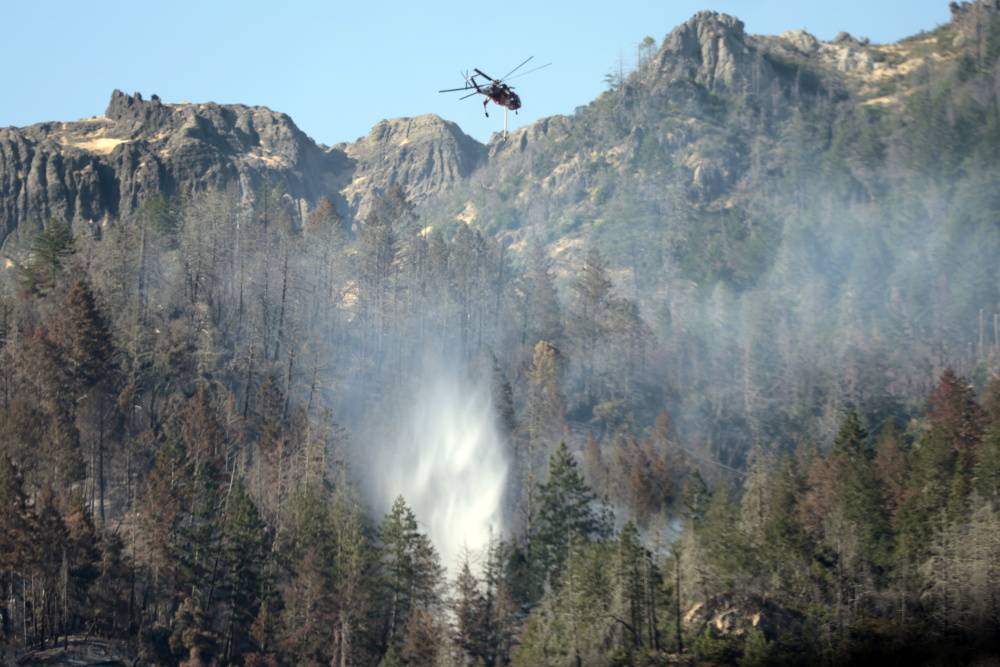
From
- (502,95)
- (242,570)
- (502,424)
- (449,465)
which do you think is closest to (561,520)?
(242,570)

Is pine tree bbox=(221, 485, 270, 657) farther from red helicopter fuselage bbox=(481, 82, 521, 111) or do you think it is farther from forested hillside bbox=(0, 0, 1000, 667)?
red helicopter fuselage bbox=(481, 82, 521, 111)

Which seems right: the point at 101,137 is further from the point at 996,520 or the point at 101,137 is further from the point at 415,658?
the point at 996,520

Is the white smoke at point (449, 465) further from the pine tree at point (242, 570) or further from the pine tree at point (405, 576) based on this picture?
the pine tree at point (242, 570)

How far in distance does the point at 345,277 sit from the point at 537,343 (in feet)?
74.5

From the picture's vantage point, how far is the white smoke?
107 meters

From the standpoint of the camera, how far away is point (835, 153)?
19600 cm

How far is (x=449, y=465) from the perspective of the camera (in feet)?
378

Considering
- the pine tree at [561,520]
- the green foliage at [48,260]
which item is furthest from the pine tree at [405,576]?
the green foliage at [48,260]

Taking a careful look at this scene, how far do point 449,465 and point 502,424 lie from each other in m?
6.12

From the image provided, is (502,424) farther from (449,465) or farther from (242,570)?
(242,570)

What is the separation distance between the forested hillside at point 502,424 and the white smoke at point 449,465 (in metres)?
0.33

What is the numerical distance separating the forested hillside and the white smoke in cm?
33

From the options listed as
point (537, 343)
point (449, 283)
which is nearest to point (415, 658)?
point (537, 343)

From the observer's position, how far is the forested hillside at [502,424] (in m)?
77.4
